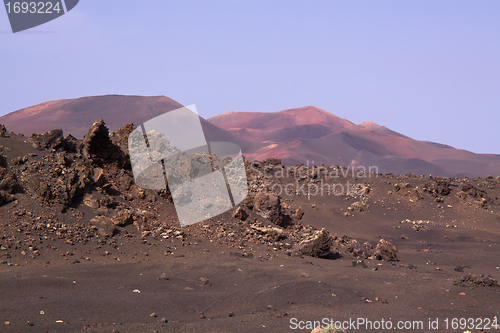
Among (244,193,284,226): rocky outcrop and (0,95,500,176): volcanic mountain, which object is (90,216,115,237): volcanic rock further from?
(0,95,500,176): volcanic mountain

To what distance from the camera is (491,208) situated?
18672 millimetres

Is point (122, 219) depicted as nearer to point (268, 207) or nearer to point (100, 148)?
point (100, 148)

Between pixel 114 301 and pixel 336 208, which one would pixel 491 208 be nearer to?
pixel 336 208

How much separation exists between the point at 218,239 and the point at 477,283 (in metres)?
5.19

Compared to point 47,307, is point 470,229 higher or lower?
lower

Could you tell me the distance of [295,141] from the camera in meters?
48.3

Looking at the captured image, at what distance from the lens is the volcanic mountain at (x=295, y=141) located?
45.1 meters

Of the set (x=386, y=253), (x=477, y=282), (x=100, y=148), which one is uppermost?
(x=100, y=148)

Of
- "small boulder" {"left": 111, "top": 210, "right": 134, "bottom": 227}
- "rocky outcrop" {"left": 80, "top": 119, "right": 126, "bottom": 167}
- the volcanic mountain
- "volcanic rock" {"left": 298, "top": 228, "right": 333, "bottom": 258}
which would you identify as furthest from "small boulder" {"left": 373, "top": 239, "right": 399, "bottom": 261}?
the volcanic mountain

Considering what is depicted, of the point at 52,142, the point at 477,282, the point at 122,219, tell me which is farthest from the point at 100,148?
the point at 477,282

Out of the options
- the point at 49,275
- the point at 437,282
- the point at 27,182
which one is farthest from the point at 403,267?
the point at 27,182

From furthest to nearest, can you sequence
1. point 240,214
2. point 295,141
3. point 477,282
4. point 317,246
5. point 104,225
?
point 295,141, point 240,214, point 317,246, point 104,225, point 477,282

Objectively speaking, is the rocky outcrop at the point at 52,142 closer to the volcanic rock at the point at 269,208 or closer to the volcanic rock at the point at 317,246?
the volcanic rock at the point at 269,208

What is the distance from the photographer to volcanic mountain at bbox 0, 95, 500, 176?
4512 centimetres
